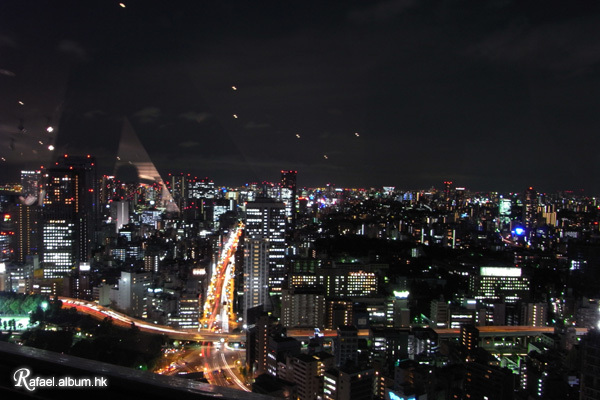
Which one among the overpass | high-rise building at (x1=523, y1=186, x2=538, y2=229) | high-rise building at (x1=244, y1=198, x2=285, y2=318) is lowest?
the overpass

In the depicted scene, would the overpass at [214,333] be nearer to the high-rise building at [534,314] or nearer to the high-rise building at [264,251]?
the high-rise building at [534,314]

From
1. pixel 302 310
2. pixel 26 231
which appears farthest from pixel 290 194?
pixel 26 231

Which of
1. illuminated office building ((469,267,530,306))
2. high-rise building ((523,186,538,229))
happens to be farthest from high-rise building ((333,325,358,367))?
illuminated office building ((469,267,530,306))

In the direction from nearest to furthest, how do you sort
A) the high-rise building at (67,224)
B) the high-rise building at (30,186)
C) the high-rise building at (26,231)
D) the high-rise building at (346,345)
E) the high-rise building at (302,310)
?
the high-rise building at (346,345), the high-rise building at (30,186), the high-rise building at (302,310), the high-rise building at (26,231), the high-rise building at (67,224)

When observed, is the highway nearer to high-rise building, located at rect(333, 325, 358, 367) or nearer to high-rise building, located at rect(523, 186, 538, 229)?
high-rise building, located at rect(333, 325, 358, 367)

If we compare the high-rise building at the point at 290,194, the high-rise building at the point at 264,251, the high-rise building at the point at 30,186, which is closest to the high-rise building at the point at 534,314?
the high-rise building at the point at 264,251

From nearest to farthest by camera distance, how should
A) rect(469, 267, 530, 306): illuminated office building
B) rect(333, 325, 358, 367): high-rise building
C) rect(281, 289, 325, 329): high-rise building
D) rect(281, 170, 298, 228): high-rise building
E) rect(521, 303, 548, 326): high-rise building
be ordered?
rect(333, 325, 358, 367): high-rise building → rect(281, 170, 298, 228): high-rise building → rect(281, 289, 325, 329): high-rise building → rect(521, 303, 548, 326): high-rise building → rect(469, 267, 530, 306): illuminated office building
